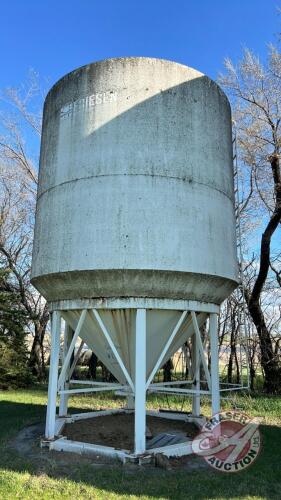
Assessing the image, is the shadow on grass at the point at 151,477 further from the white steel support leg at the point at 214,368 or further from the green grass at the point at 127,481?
the white steel support leg at the point at 214,368

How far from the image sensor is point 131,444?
28.9ft

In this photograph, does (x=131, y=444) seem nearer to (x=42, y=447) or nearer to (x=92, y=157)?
(x=42, y=447)

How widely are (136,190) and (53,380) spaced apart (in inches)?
163

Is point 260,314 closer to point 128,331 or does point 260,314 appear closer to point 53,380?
point 128,331

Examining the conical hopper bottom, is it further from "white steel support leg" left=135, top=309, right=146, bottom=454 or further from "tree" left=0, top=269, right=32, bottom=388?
"tree" left=0, top=269, right=32, bottom=388

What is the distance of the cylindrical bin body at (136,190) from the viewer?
7.79m

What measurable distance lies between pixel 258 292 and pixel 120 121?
12620 mm

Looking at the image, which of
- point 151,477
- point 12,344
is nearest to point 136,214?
point 151,477

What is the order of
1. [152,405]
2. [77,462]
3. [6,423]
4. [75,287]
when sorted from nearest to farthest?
[77,462] < [75,287] < [6,423] < [152,405]

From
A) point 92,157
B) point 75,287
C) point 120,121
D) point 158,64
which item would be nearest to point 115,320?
point 75,287

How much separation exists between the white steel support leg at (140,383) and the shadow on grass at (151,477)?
0.49 meters

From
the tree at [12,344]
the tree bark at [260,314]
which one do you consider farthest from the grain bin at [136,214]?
the tree at [12,344]

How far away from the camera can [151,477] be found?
22.1 feet

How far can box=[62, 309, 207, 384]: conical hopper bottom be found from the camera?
823 centimetres
